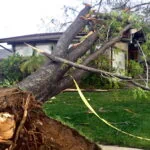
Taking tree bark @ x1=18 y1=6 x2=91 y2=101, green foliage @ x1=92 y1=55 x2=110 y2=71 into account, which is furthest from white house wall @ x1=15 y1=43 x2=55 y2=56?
tree bark @ x1=18 y1=6 x2=91 y2=101

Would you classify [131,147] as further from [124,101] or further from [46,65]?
[124,101]

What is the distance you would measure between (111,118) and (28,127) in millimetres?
5563

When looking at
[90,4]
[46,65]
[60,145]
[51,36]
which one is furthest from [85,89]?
[60,145]

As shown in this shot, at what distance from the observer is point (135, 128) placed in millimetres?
8133

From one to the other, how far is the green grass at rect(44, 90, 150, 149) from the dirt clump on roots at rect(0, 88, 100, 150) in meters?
1.30

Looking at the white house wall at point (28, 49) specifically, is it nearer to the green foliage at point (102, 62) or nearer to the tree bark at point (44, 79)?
the green foliage at point (102, 62)

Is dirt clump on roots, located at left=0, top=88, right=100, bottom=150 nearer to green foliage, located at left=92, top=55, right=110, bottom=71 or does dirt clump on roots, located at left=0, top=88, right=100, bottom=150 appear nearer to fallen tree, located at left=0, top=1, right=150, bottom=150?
fallen tree, located at left=0, top=1, right=150, bottom=150

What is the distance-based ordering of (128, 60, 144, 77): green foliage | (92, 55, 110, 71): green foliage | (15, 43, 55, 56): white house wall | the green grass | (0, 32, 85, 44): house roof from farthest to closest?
(15, 43, 55, 56): white house wall < (0, 32, 85, 44): house roof < (128, 60, 144, 77): green foliage < (92, 55, 110, 71): green foliage < the green grass

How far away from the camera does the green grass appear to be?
23.6 ft

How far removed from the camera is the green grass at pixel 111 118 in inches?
284

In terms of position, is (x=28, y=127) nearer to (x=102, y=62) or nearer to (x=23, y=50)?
(x=102, y=62)

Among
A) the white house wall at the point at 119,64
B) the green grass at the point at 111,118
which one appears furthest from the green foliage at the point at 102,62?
the green grass at the point at 111,118

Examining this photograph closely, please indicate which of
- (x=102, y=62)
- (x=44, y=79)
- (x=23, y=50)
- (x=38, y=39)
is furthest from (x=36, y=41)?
(x=44, y=79)

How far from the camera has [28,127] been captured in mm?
4016
